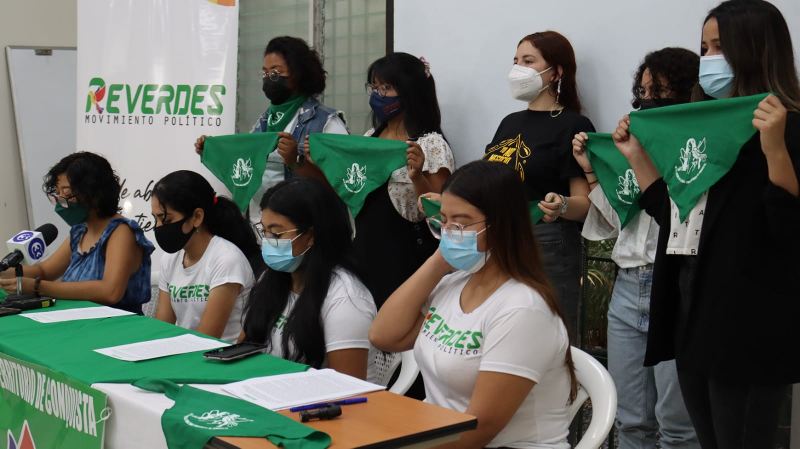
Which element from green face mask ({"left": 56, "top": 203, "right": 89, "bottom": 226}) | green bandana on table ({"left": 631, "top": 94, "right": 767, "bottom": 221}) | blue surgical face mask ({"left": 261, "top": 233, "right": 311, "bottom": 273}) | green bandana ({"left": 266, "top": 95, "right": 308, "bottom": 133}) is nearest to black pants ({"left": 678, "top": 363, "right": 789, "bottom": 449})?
green bandana on table ({"left": 631, "top": 94, "right": 767, "bottom": 221})

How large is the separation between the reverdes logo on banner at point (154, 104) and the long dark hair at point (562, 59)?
197 cm

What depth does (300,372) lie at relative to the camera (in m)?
2.22

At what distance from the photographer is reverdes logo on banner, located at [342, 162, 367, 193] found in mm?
3754

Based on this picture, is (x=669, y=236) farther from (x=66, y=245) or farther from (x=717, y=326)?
(x=66, y=245)

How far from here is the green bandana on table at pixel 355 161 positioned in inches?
144

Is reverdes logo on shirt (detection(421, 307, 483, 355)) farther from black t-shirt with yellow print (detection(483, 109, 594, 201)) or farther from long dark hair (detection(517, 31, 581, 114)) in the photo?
long dark hair (detection(517, 31, 581, 114))

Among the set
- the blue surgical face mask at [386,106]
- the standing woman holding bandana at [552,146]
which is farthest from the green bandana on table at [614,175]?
the blue surgical face mask at [386,106]

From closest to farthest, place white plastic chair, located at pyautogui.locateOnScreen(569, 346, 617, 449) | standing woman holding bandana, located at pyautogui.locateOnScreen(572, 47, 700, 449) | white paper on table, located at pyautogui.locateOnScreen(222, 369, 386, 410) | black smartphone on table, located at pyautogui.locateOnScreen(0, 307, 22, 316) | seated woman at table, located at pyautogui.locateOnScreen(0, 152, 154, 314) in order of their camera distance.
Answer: white paper on table, located at pyautogui.locateOnScreen(222, 369, 386, 410)
white plastic chair, located at pyautogui.locateOnScreen(569, 346, 617, 449)
standing woman holding bandana, located at pyautogui.locateOnScreen(572, 47, 700, 449)
black smartphone on table, located at pyautogui.locateOnScreen(0, 307, 22, 316)
seated woman at table, located at pyautogui.locateOnScreen(0, 152, 154, 314)

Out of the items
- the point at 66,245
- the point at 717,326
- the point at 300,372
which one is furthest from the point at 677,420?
the point at 66,245

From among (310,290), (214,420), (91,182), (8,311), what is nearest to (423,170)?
(310,290)

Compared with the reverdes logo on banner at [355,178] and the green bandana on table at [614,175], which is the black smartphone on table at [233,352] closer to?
the green bandana on table at [614,175]

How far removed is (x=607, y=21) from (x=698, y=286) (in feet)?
5.04

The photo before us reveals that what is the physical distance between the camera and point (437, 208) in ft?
10.6

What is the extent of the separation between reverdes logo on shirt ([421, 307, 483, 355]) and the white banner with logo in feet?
8.73
